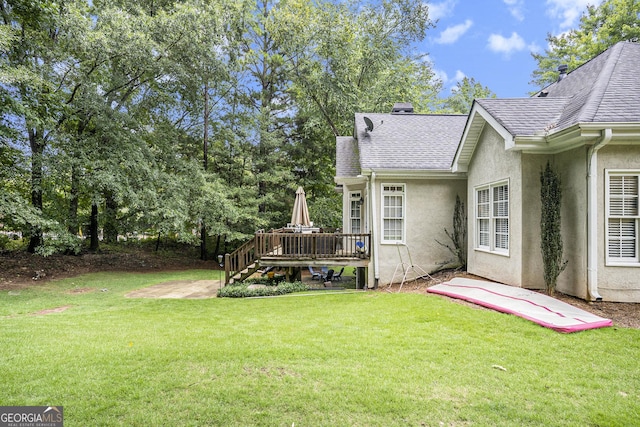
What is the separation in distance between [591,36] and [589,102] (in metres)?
20.0

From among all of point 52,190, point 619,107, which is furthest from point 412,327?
point 52,190

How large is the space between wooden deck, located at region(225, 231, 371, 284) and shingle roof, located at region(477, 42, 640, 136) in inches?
203

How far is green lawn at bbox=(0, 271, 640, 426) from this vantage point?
302 centimetres

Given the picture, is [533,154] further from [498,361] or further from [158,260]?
[158,260]

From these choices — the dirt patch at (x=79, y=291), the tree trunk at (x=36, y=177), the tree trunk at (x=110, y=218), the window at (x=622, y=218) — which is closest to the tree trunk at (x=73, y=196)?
the tree trunk at (x=36, y=177)

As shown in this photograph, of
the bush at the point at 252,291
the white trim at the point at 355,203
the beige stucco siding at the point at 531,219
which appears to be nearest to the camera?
the beige stucco siding at the point at 531,219

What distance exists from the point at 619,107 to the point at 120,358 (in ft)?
31.1

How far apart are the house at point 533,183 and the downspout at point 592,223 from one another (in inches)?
0.8

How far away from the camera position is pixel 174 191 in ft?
51.3

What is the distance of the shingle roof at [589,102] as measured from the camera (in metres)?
6.18

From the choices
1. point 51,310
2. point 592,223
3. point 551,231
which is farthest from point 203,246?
point 592,223

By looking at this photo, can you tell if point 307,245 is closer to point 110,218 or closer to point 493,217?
point 493,217

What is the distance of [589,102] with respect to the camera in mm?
6477

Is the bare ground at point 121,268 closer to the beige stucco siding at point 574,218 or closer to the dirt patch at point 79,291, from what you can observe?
the beige stucco siding at point 574,218
